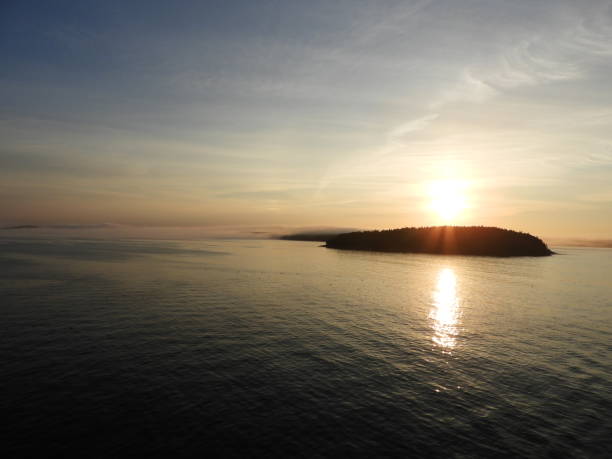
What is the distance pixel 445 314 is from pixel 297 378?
4275cm

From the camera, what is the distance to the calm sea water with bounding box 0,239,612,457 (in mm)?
25312

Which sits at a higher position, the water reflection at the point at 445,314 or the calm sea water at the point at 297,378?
the water reflection at the point at 445,314

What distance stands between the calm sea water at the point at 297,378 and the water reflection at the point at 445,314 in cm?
56

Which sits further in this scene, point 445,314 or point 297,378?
point 445,314

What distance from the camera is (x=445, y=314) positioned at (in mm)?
68000

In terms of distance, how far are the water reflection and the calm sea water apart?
56 cm

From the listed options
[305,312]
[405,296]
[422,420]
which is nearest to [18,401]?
[422,420]

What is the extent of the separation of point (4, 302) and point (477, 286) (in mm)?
117670

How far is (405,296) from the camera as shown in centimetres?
8712

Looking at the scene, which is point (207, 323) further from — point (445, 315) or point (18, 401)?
point (445, 315)

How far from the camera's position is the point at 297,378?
36062 millimetres

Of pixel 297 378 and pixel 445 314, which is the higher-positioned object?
pixel 445 314

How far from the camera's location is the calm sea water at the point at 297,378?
25.3 m

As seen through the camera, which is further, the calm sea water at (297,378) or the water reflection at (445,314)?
the water reflection at (445,314)
